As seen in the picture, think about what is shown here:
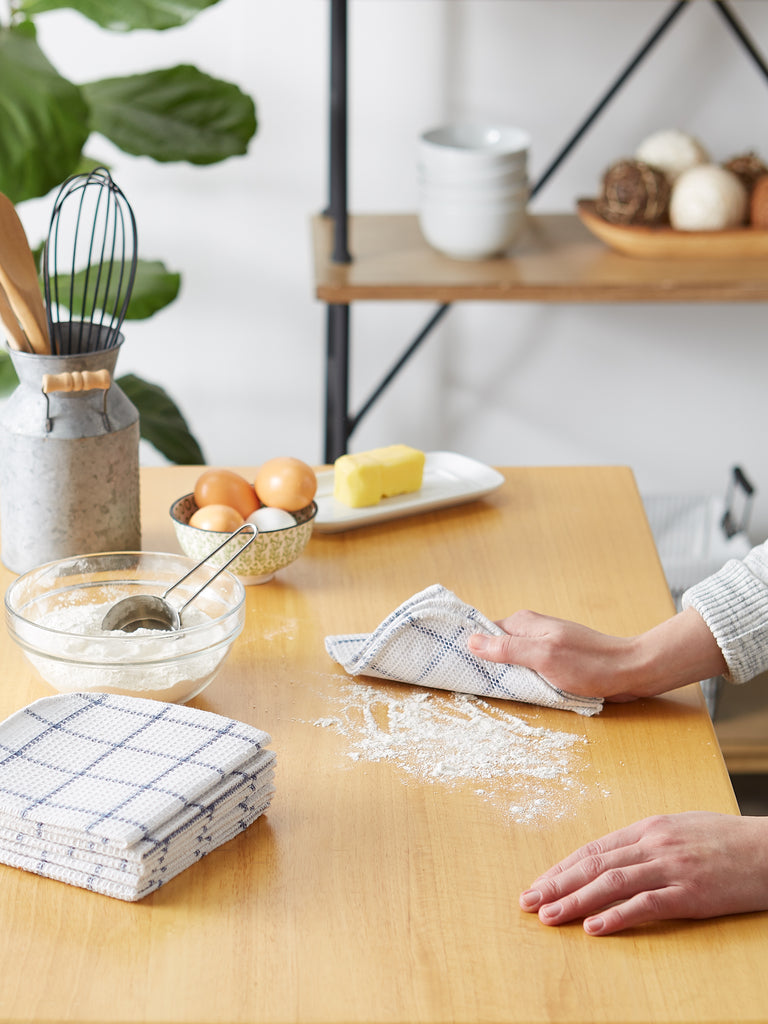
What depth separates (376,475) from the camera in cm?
132

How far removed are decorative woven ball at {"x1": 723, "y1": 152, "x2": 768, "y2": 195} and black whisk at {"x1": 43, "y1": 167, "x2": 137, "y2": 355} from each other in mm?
970

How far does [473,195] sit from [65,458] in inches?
37.6

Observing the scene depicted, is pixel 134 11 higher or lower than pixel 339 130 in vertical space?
higher

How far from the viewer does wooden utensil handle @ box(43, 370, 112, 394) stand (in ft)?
3.59

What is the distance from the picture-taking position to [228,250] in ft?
7.47

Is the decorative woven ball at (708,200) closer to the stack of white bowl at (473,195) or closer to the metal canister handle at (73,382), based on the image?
→ the stack of white bowl at (473,195)

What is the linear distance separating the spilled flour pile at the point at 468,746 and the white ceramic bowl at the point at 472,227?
1055 mm

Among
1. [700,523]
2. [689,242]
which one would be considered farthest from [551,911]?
[700,523]

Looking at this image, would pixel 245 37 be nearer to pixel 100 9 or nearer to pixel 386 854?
pixel 100 9

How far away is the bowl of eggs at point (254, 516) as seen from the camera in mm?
1136

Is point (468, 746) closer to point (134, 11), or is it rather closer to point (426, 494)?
point (426, 494)

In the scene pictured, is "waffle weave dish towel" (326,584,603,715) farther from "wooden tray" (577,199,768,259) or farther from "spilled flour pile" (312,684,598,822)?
"wooden tray" (577,199,768,259)

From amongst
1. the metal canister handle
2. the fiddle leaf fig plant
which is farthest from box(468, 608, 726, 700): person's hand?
the fiddle leaf fig plant

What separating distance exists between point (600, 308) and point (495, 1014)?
1.82 metres
